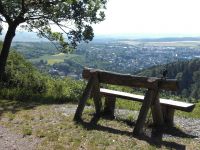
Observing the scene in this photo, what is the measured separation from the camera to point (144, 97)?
10172 mm

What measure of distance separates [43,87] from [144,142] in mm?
9001

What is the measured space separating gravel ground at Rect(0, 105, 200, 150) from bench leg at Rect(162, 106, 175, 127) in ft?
1.11

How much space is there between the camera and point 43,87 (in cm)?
1741

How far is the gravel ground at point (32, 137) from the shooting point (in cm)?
885

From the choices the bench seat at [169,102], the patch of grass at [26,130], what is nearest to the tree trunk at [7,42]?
the bench seat at [169,102]

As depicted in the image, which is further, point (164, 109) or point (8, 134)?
point (164, 109)

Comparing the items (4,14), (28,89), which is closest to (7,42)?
(4,14)

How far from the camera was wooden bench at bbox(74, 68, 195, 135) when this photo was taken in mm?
9906

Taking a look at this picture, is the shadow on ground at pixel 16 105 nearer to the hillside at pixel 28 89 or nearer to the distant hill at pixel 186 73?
the hillside at pixel 28 89

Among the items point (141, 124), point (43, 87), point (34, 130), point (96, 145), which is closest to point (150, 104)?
point (141, 124)

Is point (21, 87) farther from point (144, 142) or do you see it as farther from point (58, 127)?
point (144, 142)

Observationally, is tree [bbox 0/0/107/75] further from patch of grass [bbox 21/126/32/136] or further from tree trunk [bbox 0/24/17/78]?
patch of grass [bbox 21/126/32/136]

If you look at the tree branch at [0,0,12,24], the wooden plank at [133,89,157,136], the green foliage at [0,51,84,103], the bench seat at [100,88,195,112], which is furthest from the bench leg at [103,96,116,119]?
the tree branch at [0,0,12,24]

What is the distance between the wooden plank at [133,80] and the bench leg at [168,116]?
1.39 metres
